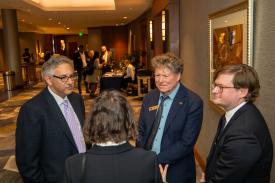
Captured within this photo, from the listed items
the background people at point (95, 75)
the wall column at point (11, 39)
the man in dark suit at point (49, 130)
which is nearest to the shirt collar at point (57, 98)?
the man in dark suit at point (49, 130)

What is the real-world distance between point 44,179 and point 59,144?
0.92 feet

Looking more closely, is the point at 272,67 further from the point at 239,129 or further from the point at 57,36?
the point at 57,36

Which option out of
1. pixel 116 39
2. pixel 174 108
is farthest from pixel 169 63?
pixel 116 39

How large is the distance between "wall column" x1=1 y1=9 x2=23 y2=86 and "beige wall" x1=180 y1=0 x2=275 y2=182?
9617 mm

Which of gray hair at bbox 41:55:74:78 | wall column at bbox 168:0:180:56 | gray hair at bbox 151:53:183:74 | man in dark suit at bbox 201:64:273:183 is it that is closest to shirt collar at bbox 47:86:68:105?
gray hair at bbox 41:55:74:78

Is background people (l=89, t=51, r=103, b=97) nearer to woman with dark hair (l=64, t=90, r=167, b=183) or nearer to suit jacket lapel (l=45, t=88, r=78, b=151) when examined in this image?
suit jacket lapel (l=45, t=88, r=78, b=151)

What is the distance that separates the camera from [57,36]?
3944 cm

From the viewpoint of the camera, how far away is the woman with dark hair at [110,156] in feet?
4.51

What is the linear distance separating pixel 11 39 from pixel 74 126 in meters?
12.5

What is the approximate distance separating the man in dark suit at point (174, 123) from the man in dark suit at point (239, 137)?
476mm

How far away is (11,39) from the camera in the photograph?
44.2ft

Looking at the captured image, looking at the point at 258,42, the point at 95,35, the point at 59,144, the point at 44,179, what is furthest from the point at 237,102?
the point at 95,35

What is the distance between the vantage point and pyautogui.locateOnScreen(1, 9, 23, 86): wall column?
13203 mm

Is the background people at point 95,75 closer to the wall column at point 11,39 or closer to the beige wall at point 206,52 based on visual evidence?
the wall column at point 11,39
